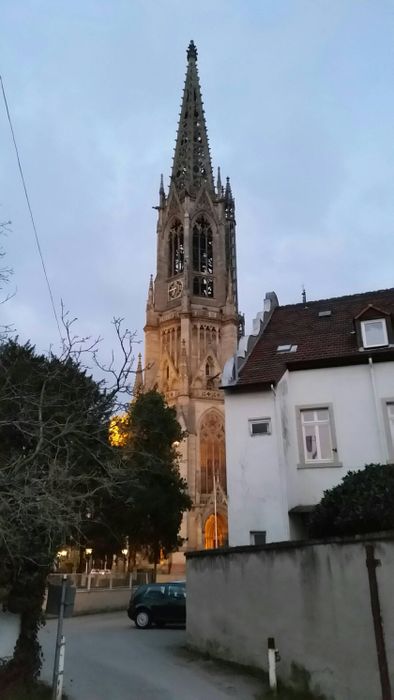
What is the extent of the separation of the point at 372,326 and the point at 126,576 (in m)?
19.0

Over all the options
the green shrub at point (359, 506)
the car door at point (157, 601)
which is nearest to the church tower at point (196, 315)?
the car door at point (157, 601)

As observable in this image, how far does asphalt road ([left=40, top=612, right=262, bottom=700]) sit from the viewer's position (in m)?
10.0

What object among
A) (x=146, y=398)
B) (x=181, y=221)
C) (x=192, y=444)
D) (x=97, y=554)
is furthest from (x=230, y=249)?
(x=97, y=554)

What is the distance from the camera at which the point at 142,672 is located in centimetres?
1166

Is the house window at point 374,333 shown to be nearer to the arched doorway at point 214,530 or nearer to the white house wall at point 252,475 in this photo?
the white house wall at point 252,475

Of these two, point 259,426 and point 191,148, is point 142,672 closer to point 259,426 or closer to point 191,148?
point 259,426

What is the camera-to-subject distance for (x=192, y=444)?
5197 cm

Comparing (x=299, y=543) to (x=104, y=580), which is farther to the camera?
(x=104, y=580)

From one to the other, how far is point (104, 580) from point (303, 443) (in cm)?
1530

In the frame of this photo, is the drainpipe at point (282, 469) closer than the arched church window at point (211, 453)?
Yes

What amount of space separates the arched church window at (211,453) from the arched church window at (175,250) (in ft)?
59.2

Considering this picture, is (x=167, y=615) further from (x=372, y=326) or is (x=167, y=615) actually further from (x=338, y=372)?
(x=372, y=326)

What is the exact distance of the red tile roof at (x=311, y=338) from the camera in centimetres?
1684

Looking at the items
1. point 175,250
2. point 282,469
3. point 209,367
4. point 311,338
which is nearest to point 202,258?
point 175,250
